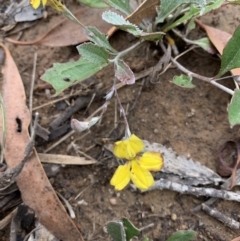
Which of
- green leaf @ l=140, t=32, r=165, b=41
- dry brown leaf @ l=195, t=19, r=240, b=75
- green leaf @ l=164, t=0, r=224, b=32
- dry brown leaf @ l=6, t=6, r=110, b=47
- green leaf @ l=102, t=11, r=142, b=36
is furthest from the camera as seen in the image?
dry brown leaf @ l=6, t=6, r=110, b=47

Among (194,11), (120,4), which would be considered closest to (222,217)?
(194,11)

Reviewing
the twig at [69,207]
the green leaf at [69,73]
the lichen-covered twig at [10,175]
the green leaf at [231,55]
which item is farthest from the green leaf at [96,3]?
the twig at [69,207]

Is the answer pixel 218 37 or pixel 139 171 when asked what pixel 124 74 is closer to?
pixel 139 171

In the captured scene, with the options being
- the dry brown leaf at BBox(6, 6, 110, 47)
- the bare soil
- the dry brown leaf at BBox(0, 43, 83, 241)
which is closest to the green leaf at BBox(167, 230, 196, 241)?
the bare soil

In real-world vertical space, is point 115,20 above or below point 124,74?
above

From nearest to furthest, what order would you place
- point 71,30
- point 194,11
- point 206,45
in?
1. point 194,11
2. point 206,45
3. point 71,30

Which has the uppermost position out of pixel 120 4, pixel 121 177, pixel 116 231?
pixel 120 4

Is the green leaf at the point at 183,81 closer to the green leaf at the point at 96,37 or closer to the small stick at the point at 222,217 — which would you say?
the green leaf at the point at 96,37

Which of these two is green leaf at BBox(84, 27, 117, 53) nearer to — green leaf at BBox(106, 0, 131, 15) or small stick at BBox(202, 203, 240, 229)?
green leaf at BBox(106, 0, 131, 15)
